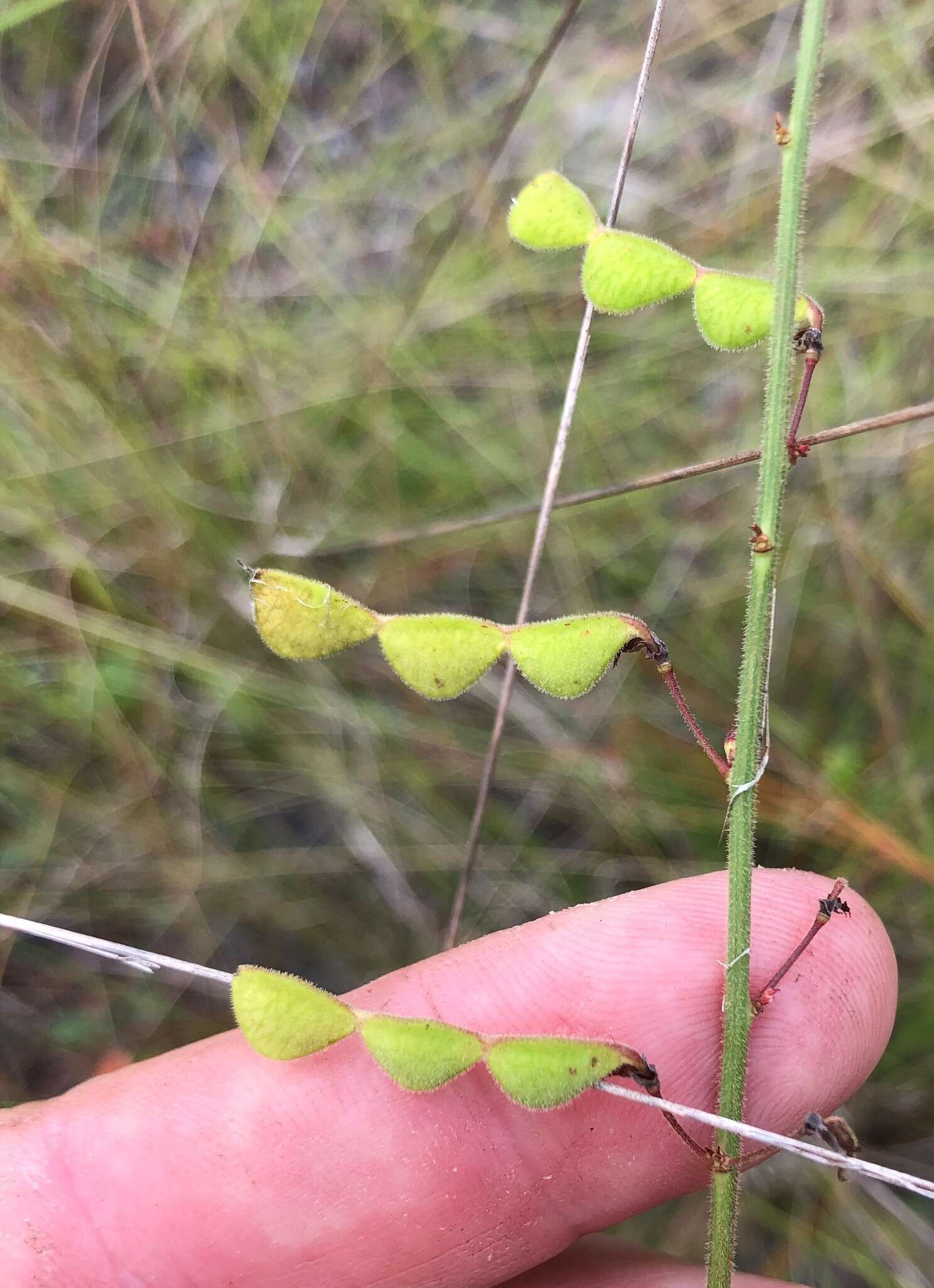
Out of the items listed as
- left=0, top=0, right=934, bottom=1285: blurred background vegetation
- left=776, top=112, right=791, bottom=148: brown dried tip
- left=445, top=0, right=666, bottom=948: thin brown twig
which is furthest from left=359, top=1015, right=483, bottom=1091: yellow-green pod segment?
left=776, top=112, right=791, bottom=148: brown dried tip

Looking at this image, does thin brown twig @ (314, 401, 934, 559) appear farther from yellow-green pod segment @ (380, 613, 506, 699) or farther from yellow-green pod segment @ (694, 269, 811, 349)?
yellow-green pod segment @ (380, 613, 506, 699)

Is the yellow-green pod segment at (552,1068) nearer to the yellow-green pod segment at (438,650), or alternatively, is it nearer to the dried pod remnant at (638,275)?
the yellow-green pod segment at (438,650)

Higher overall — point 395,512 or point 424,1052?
point 395,512

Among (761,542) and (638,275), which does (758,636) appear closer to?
(761,542)

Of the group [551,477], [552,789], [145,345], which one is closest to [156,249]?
A: [145,345]

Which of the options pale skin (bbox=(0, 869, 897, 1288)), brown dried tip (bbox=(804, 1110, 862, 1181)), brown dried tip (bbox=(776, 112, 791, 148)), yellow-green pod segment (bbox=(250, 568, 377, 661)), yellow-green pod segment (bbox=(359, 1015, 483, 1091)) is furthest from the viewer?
pale skin (bbox=(0, 869, 897, 1288))

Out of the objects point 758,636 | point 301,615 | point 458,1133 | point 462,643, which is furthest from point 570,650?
point 458,1133
